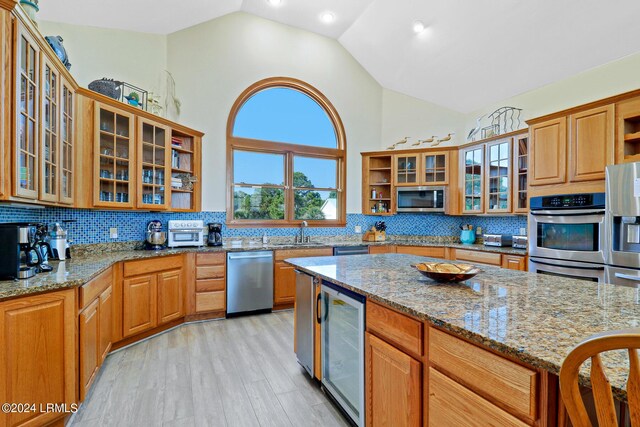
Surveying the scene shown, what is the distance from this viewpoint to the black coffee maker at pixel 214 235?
4047 mm

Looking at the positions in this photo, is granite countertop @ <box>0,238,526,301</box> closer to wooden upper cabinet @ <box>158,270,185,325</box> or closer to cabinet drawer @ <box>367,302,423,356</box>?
wooden upper cabinet @ <box>158,270,185,325</box>

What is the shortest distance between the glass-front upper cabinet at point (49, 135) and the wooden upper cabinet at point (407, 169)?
419 centimetres

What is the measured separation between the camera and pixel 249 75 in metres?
4.57

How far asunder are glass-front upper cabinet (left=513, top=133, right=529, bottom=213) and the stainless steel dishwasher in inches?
125

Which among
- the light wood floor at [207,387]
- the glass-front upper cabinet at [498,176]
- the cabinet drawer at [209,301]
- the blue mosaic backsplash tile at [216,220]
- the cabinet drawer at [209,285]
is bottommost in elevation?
the light wood floor at [207,387]

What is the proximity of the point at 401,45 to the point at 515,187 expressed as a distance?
8.28ft

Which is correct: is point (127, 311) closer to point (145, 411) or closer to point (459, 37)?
point (145, 411)

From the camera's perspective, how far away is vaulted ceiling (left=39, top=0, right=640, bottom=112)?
3201mm

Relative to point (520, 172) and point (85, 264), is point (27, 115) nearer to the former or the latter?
point (85, 264)

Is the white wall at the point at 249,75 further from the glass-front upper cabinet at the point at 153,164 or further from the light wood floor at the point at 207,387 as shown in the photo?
the light wood floor at the point at 207,387

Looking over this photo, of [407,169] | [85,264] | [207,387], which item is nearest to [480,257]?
[407,169]

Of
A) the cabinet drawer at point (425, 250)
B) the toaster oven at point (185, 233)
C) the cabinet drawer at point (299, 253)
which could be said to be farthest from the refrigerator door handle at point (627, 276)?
the toaster oven at point (185, 233)

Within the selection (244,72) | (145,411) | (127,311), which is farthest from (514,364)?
(244,72)

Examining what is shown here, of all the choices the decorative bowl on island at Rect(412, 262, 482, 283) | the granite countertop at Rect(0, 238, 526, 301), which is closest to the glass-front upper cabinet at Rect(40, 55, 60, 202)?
the granite countertop at Rect(0, 238, 526, 301)
